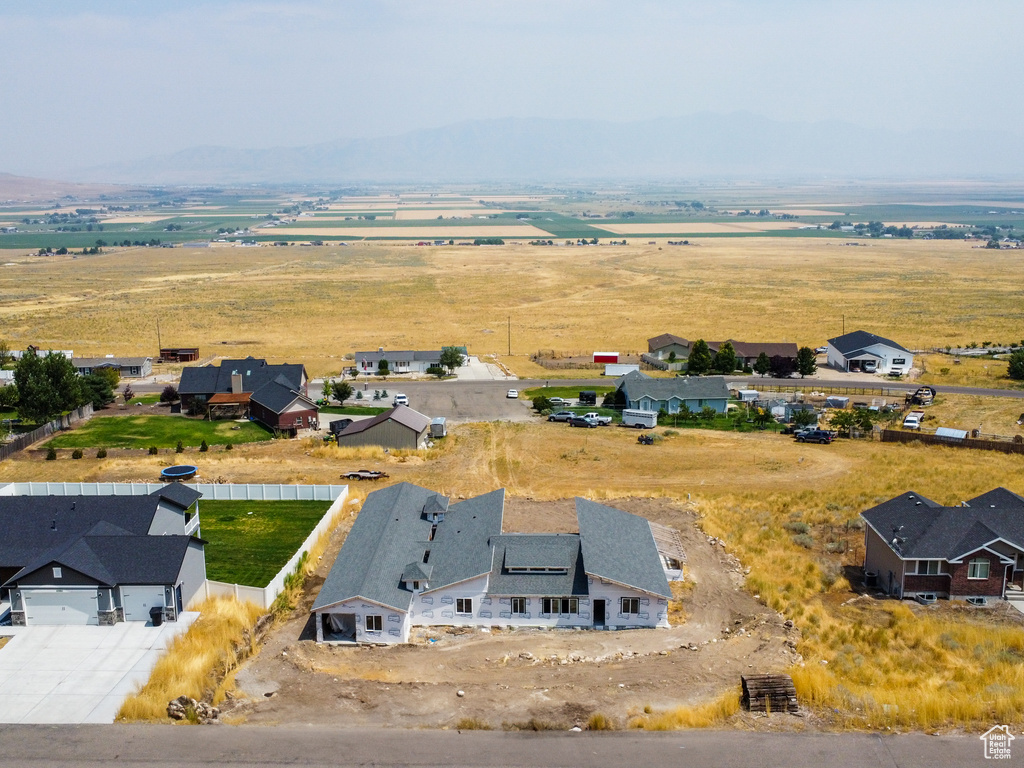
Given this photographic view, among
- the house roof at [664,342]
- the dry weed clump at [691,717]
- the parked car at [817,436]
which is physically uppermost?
the house roof at [664,342]

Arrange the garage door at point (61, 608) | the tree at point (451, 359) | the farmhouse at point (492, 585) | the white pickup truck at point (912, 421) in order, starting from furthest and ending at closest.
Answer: the tree at point (451, 359) < the white pickup truck at point (912, 421) < the garage door at point (61, 608) < the farmhouse at point (492, 585)

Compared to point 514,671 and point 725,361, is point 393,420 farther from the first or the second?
point 725,361

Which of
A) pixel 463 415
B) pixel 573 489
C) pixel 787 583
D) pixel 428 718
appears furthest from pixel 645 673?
pixel 463 415

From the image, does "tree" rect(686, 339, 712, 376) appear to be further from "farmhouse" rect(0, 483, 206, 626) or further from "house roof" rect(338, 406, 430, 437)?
"farmhouse" rect(0, 483, 206, 626)

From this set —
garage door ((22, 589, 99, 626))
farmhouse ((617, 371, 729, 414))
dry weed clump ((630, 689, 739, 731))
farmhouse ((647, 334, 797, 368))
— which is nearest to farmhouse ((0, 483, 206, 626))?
garage door ((22, 589, 99, 626))

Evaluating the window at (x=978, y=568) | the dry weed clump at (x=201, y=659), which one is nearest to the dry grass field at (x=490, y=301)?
the dry weed clump at (x=201, y=659)

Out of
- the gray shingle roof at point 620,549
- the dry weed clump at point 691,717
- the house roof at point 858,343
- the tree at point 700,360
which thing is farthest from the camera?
the house roof at point 858,343

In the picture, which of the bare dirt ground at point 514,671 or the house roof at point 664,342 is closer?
the bare dirt ground at point 514,671

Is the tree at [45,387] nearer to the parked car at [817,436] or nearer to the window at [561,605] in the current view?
the window at [561,605]
